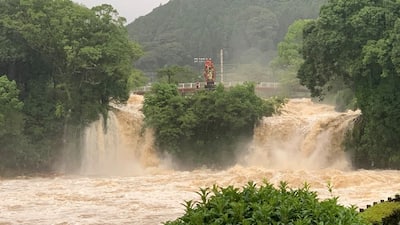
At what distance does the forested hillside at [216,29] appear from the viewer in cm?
6594

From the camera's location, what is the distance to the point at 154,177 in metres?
24.1

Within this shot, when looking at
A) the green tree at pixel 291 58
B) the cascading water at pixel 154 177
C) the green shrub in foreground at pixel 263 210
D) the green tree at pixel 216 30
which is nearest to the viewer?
the green shrub in foreground at pixel 263 210

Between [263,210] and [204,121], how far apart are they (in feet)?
73.8

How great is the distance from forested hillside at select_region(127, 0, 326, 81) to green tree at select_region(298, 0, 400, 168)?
Answer: 38618mm

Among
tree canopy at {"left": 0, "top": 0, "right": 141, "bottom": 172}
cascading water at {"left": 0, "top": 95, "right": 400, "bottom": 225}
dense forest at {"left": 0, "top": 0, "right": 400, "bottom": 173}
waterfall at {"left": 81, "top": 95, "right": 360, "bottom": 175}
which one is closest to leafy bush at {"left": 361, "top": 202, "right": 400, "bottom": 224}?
cascading water at {"left": 0, "top": 95, "right": 400, "bottom": 225}

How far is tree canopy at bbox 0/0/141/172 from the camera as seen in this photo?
2636 cm

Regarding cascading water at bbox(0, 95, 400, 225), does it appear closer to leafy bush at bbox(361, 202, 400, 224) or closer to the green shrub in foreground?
leafy bush at bbox(361, 202, 400, 224)

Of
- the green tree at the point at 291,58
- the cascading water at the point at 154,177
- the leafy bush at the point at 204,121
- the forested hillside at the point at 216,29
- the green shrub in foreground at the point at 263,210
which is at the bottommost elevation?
the cascading water at the point at 154,177

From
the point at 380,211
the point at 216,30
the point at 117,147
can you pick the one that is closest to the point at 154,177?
the point at 117,147

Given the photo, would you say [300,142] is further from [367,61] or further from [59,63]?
[59,63]

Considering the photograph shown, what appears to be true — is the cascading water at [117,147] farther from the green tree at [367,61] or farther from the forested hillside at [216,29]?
the forested hillside at [216,29]

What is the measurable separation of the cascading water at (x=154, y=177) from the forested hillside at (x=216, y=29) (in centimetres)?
3113

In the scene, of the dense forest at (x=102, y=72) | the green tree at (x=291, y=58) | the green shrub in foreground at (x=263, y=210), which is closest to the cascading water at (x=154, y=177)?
the dense forest at (x=102, y=72)

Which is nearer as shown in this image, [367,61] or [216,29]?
[367,61]
